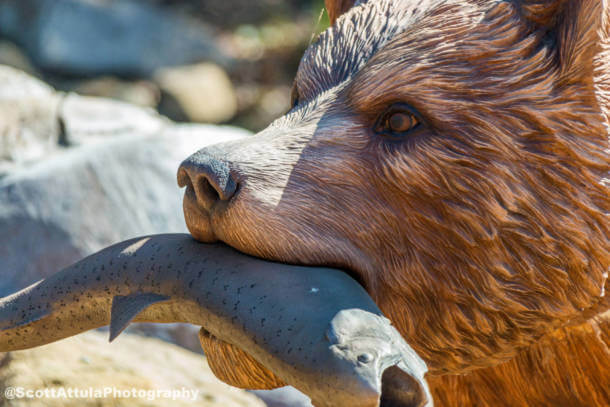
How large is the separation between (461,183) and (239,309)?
1.76ft

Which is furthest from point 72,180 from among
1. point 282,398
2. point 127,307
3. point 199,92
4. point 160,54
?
point 160,54

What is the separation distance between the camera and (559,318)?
1598mm

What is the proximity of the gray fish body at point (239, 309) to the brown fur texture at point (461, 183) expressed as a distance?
0.28ft

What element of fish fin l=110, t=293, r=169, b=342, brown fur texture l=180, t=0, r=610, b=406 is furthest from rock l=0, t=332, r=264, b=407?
brown fur texture l=180, t=0, r=610, b=406

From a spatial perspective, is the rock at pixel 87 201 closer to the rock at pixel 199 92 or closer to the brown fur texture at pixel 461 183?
the brown fur texture at pixel 461 183

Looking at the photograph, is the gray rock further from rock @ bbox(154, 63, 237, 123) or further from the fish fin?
rock @ bbox(154, 63, 237, 123)

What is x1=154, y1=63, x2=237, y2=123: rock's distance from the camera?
8.66 meters

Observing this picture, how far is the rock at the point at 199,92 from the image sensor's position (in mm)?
8664

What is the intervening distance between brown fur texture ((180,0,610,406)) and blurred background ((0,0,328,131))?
6.17m

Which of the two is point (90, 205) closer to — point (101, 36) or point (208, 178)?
point (208, 178)

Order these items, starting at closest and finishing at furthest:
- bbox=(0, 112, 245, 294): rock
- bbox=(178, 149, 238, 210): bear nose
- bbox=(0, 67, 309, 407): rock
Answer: bbox=(178, 149, 238, 210): bear nose, bbox=(0, 67, 309, 407): rock, bbox=(0, 112, 245, 294): rock

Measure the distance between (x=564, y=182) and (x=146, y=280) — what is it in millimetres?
905

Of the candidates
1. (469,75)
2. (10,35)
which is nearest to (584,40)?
(469,75)

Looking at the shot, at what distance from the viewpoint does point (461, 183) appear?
5.12ft
